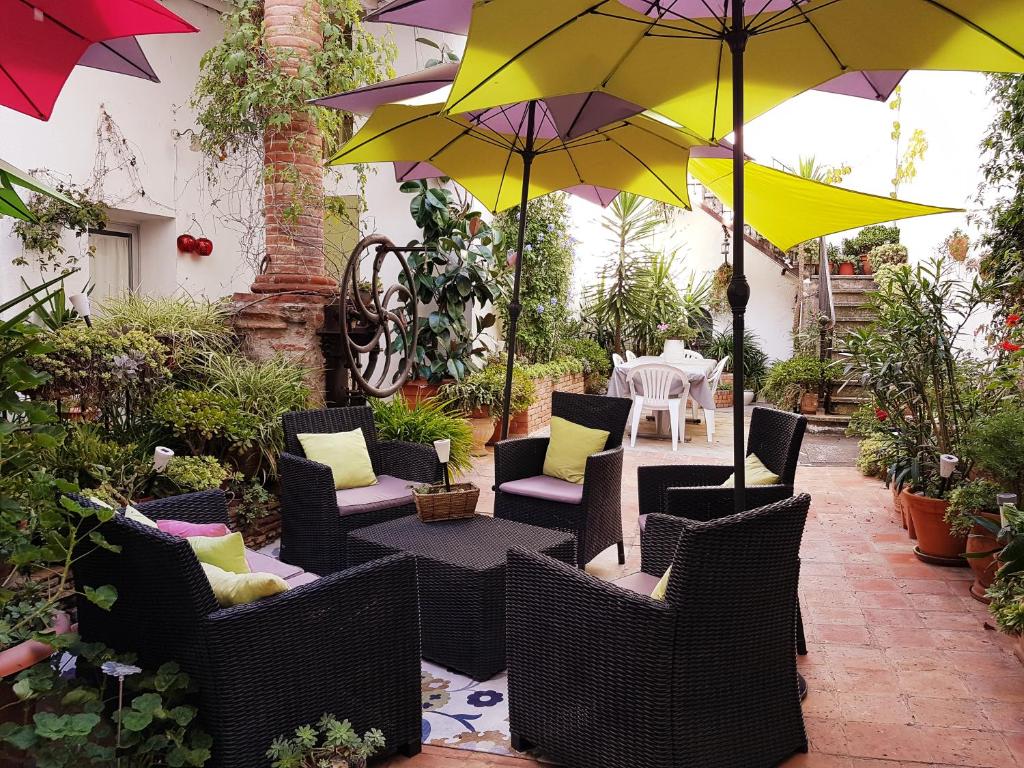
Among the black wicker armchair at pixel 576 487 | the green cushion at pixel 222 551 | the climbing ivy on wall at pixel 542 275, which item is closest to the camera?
the green cushion at pixel 222 551

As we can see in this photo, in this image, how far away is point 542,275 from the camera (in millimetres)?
10281

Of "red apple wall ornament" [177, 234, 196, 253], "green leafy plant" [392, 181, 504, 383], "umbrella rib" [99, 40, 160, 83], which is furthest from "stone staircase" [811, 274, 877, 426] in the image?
"umbrella rib" [99, 40, 160, 83]

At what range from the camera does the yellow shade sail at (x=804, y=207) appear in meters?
3.60

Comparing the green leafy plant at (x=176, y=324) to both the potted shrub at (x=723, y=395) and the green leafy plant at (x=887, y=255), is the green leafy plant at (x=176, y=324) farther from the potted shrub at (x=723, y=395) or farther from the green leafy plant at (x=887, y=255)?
the green leafy plant at (x=887, y=255)

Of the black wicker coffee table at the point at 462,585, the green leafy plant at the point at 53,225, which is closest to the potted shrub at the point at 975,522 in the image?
the black wicker coffee table at the point at 462,585

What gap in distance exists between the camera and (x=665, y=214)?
44.7ft

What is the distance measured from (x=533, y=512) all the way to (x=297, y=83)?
3.39m

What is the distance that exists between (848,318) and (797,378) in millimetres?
1659

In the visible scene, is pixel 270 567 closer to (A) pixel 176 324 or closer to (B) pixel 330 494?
(B) pixel 330 494

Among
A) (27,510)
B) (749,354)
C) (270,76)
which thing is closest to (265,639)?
(27,510)

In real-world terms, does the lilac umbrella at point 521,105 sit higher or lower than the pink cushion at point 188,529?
higher

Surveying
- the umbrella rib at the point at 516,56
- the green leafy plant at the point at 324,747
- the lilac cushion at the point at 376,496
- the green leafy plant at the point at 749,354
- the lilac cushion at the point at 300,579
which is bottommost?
the green leafy plant at the point at 324,747

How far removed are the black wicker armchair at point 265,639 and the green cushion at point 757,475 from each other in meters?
1.78

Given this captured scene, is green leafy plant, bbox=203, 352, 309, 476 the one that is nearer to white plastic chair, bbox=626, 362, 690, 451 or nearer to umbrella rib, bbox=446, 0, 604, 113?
umbrella rib, bbox=446, 0, 604, 113
